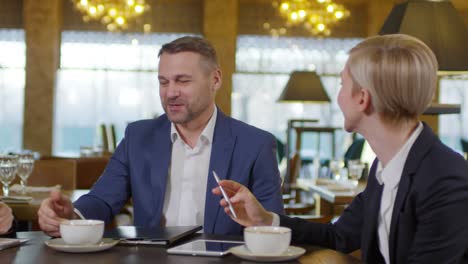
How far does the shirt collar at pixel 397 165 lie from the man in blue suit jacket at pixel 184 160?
68 cm

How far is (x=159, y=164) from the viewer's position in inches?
97.1

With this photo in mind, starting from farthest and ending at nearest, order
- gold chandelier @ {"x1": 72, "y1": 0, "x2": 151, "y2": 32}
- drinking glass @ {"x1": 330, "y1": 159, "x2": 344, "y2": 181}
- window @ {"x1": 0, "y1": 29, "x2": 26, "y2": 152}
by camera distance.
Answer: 1. window @ {"x1": 0, "y1": 29, "x2": 26, "y2": 152}
2. gold chandelier @ {"x1": 72, "y1": 0, "x2": 151, "y2": 32}
3. drinking glass @ {"x1": 330, "y1": 159, "x2": 344, "y2": 181}

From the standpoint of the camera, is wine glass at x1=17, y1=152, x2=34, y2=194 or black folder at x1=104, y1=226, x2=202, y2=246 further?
wine glass at x1=17, y1=152, x2=34, y2=194

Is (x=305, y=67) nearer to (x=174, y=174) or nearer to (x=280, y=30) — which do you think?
(x=280, y=30)

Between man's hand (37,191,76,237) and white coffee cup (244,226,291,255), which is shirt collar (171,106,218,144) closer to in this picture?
man's hand (37,191,76,237)

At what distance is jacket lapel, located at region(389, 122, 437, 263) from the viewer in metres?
1.69

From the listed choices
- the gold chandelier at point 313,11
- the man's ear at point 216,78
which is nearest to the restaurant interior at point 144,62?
the gold chandelier at point 313,11

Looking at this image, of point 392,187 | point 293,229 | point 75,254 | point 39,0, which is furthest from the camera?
point 39,0

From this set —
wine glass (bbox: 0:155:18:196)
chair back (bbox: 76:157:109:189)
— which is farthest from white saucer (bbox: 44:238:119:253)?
chair back (bbox: 76:157:109:189)

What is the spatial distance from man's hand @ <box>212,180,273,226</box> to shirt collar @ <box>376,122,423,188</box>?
317 mm

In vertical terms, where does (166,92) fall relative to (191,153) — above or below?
above

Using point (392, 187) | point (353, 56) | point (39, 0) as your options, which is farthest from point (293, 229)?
point (39, 0)

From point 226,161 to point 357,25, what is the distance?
11039 millimetres

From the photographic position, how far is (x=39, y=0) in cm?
1243
